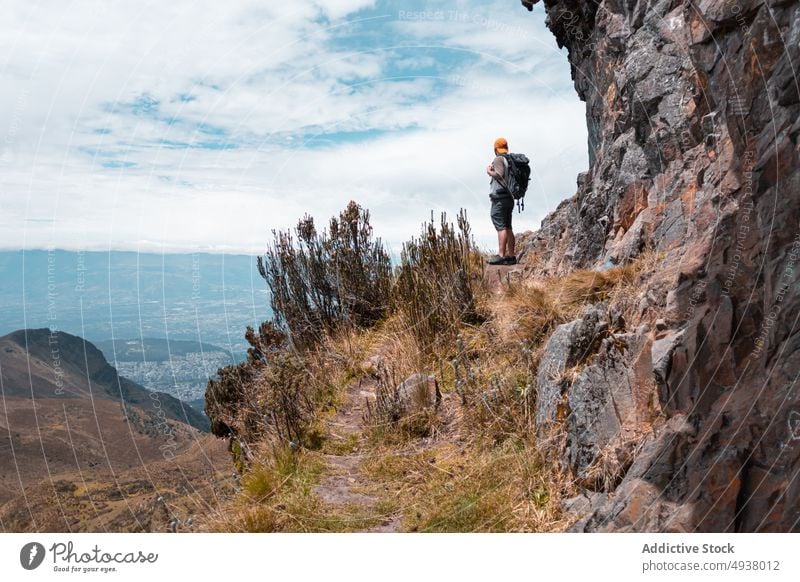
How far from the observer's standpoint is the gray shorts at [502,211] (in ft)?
29.9

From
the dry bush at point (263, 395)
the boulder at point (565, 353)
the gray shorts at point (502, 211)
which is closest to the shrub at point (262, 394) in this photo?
the dry bush at point (263, 395)

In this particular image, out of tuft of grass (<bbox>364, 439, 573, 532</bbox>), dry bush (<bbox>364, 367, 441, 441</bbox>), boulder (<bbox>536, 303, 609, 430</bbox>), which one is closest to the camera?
tuft of grass (<bbox>364, 439, 573, 532</bbox>)

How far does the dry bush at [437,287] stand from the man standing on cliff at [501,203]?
1033mm

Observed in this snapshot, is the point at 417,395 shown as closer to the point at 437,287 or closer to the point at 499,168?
the point at 437,287

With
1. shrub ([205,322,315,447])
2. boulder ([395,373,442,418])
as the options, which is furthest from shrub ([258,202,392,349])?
boulder ([395,373,442,418])

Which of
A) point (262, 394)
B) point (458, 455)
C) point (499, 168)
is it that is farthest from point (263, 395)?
point (499, 168)

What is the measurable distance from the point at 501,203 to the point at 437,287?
7.99ft

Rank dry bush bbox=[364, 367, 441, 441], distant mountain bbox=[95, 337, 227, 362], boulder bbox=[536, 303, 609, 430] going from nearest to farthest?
boulder bbox=[536, 303, 609, 430] < dry bush bbox=[364, 367, 441, 441] < distant mountain bbox=[95, 337, 227, 362]

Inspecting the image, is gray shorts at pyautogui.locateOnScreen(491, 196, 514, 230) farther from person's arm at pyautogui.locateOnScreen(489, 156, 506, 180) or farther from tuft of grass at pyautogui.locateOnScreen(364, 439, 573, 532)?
tuft of grass at pyautogui.locateOnScreen(364, 439, 573, 532)

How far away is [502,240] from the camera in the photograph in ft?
31.5

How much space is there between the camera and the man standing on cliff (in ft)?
29.2

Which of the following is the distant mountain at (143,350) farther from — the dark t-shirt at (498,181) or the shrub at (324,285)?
the dark t-shirt at (498,181)

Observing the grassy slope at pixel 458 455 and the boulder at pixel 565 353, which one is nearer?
the grassy slope at pixel 458 455

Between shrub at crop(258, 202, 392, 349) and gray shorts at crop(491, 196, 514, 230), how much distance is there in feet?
6.13
